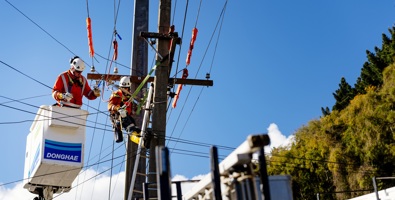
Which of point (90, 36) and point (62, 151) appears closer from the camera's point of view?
point (62, 151)

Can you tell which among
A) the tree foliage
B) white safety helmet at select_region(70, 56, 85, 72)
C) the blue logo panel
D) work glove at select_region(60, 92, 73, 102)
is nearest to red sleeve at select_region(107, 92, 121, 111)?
white safety helmet at select_region(70, 56, 85, 72)

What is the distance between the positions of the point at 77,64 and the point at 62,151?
2.37 metres

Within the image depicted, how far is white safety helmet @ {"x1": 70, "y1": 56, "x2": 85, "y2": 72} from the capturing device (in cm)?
1053

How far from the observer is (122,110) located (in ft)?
36.8

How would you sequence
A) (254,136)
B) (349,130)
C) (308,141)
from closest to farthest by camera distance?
1. (254,136)
2. (349,130)
3. (308,141)

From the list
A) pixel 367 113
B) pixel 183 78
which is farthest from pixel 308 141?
pixel 183 78

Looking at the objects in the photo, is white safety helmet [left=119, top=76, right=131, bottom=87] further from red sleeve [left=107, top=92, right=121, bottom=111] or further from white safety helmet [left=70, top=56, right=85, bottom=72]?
white safety helmet [left=70, top=56, right=85, bottom=72]

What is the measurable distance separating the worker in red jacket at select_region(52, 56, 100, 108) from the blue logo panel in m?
1.14

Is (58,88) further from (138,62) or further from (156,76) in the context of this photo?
(138,62)

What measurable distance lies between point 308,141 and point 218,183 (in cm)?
3365

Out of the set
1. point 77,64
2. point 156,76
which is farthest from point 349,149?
point 77,64

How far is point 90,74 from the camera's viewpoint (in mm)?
12234

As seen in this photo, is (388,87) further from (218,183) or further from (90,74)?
(218,183)

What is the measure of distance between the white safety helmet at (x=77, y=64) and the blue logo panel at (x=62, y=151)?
2.18m
